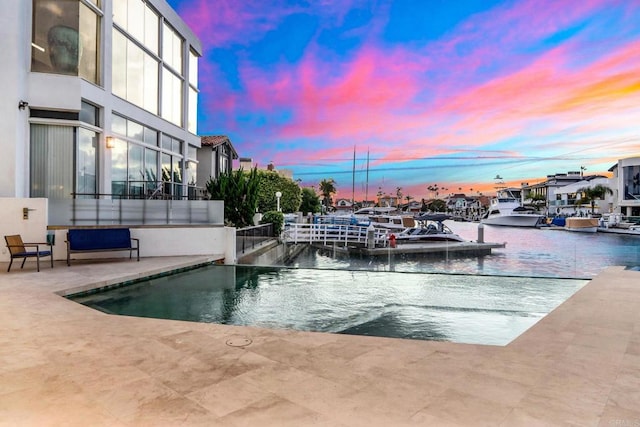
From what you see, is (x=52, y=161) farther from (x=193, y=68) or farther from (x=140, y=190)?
(x=193, y=68)

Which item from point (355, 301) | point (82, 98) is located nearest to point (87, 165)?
point (82, 98)

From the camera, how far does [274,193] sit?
130 ft

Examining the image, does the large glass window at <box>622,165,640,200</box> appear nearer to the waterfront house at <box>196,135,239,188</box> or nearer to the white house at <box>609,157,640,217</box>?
the white house at <box>609,157,640,217</box>

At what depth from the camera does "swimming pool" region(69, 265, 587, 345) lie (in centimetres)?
596

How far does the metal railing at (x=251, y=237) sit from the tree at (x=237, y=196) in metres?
1.09

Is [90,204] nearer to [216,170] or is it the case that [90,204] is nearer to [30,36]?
[30,36]

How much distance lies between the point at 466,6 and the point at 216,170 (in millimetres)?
18685

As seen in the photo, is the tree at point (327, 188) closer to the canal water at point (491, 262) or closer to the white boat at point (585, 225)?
the white boat at point (585, 225)

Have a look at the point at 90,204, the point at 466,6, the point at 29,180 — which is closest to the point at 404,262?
the point at 466,6

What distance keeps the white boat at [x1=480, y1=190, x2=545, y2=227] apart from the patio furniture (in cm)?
5976

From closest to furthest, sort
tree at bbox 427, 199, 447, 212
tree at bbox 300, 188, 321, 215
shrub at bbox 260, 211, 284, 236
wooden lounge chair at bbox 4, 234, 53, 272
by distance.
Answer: wooden lounge chair at bbox 4, 234, 53, 272 → shrub at bbox 260, 211, 284, 236 → tree at bbox 300, 188, 321, 215 → tree at bbox 427, 199, 447, 212

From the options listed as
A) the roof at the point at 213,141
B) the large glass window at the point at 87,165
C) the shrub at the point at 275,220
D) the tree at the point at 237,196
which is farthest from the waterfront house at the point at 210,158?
the large glass window at the point at 87,165

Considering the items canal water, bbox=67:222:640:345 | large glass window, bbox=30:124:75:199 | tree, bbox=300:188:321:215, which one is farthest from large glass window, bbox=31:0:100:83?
tree, bbox=300:188:321:215

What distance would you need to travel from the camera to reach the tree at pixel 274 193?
38531 millimetres
